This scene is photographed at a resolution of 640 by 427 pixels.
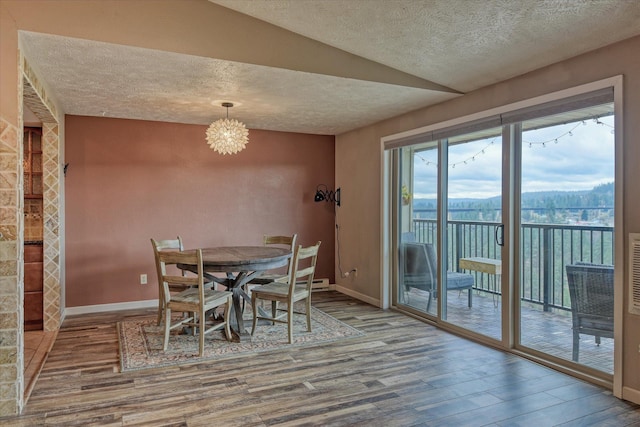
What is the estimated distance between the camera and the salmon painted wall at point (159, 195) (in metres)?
4.95

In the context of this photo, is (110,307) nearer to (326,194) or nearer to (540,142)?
(326,194)

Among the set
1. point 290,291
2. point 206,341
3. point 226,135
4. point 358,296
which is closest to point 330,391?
point 290,291

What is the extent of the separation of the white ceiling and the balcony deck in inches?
77.5

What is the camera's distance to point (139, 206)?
5199 millimetres

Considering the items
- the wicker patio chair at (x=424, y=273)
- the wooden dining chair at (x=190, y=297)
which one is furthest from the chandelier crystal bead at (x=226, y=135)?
the wicker patio chair at (x=424, y=273)

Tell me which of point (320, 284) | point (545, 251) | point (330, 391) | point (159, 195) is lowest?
point (330, 391)

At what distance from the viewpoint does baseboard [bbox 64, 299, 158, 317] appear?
16.1ft

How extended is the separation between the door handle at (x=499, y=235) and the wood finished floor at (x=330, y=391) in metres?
0.94

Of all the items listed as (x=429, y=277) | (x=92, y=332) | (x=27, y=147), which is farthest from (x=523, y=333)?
(x=27, y=147)

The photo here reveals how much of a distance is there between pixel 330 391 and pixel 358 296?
2.87 metres

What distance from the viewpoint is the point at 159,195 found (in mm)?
5289

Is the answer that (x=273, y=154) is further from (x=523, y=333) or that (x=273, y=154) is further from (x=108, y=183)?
(x=523, y=333)

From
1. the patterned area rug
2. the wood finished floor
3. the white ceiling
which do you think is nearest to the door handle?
the wood finished floor

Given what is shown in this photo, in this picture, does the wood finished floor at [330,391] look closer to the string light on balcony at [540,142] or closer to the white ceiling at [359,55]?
the string light on balcony at [540,142]
